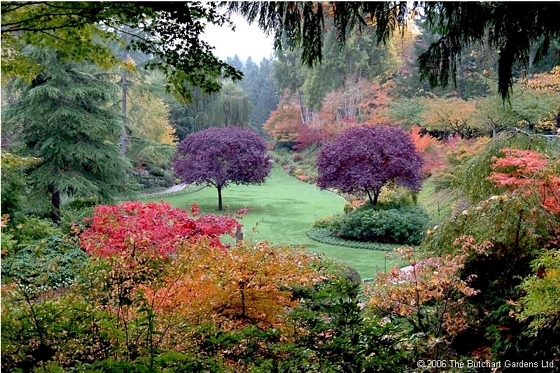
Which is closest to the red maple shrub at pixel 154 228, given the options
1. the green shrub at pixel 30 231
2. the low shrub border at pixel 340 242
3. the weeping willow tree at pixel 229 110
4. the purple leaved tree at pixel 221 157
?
the green shrub at pixel 30 231

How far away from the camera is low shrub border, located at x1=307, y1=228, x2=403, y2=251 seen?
9.00m

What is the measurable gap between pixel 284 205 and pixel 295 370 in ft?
38.1

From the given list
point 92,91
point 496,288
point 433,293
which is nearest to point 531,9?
point 433,293

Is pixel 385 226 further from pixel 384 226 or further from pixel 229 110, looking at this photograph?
pixel 229 110

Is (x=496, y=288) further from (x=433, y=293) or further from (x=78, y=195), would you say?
(x=78, y=195)

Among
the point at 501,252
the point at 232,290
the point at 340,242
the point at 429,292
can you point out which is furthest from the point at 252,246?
the point at 340,242

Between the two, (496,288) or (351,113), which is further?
(351,113)

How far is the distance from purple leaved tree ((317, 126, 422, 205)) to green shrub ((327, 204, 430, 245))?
0.70 meters

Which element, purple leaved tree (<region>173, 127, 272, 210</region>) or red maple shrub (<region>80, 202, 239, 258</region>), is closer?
red maple shrub (<region>80, 202, 239, 258</region>)

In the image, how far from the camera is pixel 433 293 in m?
3.40

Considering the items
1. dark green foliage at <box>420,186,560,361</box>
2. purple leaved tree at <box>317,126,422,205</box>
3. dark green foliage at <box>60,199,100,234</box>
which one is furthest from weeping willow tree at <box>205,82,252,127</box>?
dark green foliage at <box>420,186,560,361</box>

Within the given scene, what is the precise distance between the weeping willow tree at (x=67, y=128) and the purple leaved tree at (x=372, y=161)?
4.66m

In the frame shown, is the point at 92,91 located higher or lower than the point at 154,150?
higher

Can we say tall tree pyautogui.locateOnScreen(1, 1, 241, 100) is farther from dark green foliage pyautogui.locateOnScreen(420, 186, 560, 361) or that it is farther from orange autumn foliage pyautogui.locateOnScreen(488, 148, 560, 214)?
orange autumn foliage pyautogui.locateOnScreen(488, 148, 560, 214)
